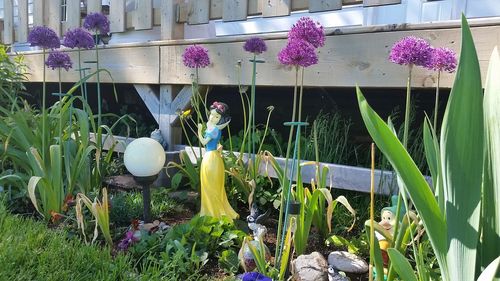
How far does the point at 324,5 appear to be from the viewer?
2.57m

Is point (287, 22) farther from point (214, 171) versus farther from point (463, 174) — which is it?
point (463, 174)

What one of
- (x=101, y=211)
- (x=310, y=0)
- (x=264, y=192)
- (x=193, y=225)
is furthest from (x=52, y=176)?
(x=310, y=0)

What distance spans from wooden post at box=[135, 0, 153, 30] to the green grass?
6.23 ft

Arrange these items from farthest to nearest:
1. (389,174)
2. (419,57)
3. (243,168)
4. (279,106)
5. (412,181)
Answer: (279,106) < (243,168) < (389,174) < (419,57) < (412,181)

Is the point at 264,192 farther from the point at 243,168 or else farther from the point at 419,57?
the point at 419,57

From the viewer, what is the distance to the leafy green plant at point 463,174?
41.2 inches

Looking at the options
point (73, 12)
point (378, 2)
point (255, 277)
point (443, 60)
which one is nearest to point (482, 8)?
point (378, 2)

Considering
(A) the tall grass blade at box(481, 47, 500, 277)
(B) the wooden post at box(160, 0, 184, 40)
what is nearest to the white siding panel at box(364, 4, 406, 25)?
(B) the wooden post at box(160, 0, 184, 40)

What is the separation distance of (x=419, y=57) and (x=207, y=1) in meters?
A: 1.94

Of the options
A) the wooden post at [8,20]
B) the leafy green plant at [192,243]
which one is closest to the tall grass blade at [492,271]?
the leafy green plant at [192,243]

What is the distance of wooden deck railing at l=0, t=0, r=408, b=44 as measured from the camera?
8.98ft

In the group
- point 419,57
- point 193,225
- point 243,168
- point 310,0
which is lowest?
point 193,225

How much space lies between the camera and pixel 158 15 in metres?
3.51

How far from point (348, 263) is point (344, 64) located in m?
1.13
